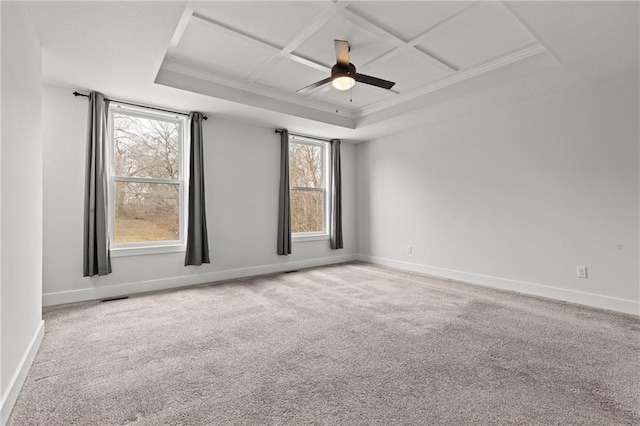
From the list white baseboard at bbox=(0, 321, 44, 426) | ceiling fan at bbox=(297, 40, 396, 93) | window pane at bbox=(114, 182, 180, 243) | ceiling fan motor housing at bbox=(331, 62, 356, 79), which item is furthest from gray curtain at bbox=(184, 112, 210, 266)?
ceiling fan motor housing at bbox=(331, 62, 356, 79)

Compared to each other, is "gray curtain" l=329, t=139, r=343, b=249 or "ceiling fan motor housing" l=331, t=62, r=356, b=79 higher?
"ceiling fan motor housing" l=331, t=62, r=356, b=79

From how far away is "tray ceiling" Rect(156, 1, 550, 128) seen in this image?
2.67 metres

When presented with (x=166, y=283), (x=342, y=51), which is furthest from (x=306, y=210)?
(x=342, y=51)


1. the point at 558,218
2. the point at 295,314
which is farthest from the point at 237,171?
the point at 558,218

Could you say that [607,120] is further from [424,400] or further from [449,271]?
[424,400]

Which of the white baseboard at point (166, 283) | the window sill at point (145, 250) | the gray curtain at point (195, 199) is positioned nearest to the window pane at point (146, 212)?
the window sill at point (145, 250)

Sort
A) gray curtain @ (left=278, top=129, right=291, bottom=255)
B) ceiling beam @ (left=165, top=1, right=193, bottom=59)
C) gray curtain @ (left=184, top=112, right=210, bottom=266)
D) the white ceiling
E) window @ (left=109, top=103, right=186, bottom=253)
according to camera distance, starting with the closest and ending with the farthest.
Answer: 1. the white ceiling
2. ceiling beam @ (left=165, top=1, right=193, bottom=59)
3. window @ (left=109, top=103, right=186, bottom=253)
4. gray curtain @ (left=184, top=112, right=210, bottom=266)
5. gray curtain @ (left=278, top=129, right=291, bottom=255)

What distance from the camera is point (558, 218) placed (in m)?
3.76

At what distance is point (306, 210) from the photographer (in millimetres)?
5973

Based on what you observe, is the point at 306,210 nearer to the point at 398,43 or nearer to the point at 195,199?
the point at 195,199

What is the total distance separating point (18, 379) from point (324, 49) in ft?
11.6

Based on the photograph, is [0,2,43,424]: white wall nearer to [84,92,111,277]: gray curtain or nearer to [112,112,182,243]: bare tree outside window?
[84,92,111,277]: gray curtain

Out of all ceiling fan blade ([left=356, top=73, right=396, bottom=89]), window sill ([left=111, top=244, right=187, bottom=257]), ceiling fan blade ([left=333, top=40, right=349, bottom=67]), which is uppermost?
ceiling fan blade ([left=333, top=40, right=349, bottom=67])

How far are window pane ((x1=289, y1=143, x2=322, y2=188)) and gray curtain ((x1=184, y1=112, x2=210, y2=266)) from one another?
1.74m
